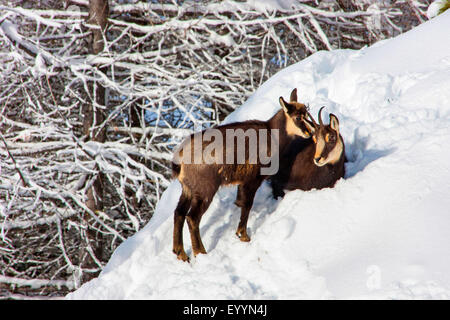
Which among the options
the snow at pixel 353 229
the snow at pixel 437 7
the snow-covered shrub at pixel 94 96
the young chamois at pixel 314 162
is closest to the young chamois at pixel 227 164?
the young chamois at pixel 314 162

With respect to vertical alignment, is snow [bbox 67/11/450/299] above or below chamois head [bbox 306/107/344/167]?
below

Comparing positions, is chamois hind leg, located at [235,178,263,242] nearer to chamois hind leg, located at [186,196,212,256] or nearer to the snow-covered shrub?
chamois hind leg, located at [186,196,212,256]

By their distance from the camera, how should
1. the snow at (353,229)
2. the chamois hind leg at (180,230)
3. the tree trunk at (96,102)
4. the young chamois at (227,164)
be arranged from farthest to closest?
the tree trunk at (96,102) < the chamois hind leg at (180,230) < the young chamois at (227,164) < the snow at (353,229)

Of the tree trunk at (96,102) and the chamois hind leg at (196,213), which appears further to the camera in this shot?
the tree trunk at (96,102)

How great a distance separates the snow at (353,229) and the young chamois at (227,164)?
0.31 meters

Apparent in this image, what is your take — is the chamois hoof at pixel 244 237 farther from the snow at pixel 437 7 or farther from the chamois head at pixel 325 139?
the snow at pixel 437 7

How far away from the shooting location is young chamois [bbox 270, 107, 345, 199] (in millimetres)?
3623

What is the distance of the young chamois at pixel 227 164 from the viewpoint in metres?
3.59

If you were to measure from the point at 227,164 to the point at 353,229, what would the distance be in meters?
1.18

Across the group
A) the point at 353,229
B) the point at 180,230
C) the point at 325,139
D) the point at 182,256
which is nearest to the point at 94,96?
the point at 180,230

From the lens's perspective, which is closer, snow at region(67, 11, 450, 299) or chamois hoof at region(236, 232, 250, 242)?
snow at region(67, 11, 450, 299)

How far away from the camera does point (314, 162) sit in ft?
12.3

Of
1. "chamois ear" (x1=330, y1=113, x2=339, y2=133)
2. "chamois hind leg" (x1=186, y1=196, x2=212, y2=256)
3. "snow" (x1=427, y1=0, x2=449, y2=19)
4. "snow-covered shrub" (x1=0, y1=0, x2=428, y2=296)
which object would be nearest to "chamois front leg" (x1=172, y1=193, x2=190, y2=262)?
"chamois hind leg" (x1=186, y1=196, x2=212, y2=256)

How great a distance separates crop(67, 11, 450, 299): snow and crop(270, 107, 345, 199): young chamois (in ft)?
0.38
